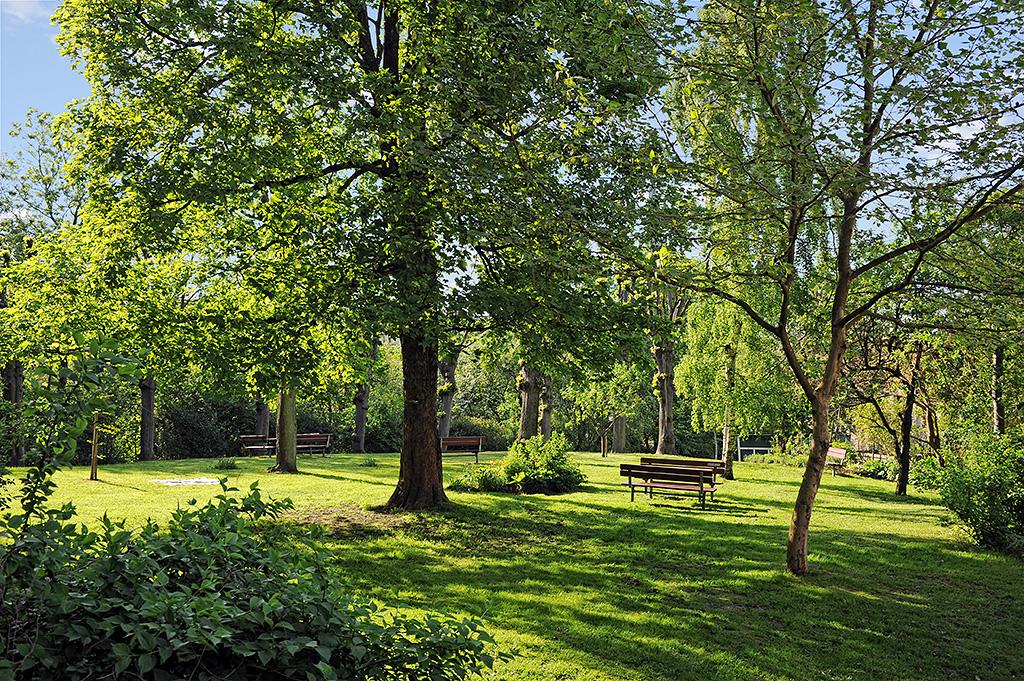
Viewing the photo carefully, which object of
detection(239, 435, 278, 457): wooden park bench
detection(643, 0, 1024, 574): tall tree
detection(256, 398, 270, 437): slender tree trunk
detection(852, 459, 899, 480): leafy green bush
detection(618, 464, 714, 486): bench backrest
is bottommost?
detection(852, 459, 899, 480): leafy green bush

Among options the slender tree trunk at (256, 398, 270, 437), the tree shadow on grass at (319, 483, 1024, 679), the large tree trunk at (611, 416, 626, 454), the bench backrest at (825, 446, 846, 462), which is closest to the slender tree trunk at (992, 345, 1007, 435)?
the tree shadow on grass at (319, 483, 1024, 679)

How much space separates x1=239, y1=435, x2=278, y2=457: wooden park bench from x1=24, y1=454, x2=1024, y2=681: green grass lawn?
1038 centimetres

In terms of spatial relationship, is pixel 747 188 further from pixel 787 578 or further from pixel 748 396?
pixel 748 396

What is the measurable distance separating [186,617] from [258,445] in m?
26.2

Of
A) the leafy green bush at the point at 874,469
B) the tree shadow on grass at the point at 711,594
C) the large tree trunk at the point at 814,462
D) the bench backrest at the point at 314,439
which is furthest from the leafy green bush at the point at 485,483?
the leafy green bush at the point at 874,469

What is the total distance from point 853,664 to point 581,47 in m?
6.98

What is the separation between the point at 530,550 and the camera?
11.1 metres

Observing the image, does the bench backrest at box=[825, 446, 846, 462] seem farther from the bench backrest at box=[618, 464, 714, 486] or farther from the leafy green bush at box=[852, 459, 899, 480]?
the bench backrest at box=[618, 464, 714, 486]

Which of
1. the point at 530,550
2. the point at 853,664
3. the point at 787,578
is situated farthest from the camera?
the point at 530,550

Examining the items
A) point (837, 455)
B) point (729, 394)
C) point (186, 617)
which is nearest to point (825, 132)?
point (186, 617)

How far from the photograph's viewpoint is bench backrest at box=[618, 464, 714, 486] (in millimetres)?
15648

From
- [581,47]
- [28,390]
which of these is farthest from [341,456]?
[28,390]

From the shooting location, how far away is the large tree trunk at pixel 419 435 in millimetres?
13133

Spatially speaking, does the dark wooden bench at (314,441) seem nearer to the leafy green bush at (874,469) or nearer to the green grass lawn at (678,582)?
the green grass lawn at (678,582)
